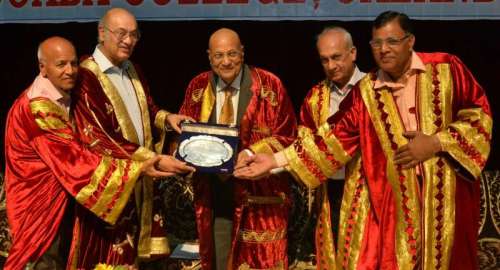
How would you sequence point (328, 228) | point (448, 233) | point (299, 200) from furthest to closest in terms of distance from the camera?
1. point (299, 200)
2. point (328, 228)
3. point (448, 233)

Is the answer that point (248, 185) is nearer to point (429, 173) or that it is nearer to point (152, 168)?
point (152, 168)

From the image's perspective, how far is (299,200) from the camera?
4.98m

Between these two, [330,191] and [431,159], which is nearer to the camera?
[431,159]

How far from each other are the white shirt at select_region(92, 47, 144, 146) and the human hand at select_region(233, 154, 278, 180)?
625 mm

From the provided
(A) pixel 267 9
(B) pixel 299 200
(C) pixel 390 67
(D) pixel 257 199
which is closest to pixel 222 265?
(D) pixel 257 199

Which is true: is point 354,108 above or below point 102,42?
below

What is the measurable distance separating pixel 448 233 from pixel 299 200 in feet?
6.04

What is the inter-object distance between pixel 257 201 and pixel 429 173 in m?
1.02

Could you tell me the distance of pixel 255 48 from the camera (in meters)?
5.24

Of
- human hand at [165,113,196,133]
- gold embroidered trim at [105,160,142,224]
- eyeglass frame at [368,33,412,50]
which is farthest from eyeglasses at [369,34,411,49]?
gold embroidered trim at [105,160,142,224]

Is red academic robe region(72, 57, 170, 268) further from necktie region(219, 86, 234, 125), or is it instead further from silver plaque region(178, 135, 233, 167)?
necktie region(219, 86, 234, 125)

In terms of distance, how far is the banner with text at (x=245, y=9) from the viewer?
4828 mm

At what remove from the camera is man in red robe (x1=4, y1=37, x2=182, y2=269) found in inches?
138

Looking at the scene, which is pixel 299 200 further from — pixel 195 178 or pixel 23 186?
pixel 23 186
